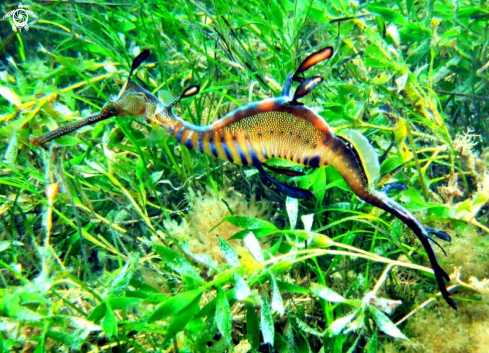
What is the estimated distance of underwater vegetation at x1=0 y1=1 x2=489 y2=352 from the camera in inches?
61.6

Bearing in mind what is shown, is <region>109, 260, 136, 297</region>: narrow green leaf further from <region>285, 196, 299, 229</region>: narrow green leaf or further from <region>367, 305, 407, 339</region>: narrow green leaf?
<region>367, 305, 407, 339</region>: narrow green leaf

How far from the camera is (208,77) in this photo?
113 inches

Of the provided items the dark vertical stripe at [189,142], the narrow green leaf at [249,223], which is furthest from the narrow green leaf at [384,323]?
the dark vertical stripe at [189,142]

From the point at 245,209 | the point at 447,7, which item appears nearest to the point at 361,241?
the point at 245,209

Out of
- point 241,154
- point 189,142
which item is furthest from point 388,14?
point 189,142

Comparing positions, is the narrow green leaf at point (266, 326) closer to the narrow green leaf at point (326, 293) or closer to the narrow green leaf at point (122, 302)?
the narrow green leaf at point (326, 293)

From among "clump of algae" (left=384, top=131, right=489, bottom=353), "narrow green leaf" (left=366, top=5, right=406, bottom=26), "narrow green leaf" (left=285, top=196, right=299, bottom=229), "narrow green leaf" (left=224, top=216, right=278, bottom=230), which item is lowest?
"clump of algae" (left=384, top=131, right=489, bottom=353)

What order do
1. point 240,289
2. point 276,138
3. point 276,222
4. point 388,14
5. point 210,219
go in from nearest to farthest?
point 240,289, point 276,138, point 210,219, point 388,14, point 276,222

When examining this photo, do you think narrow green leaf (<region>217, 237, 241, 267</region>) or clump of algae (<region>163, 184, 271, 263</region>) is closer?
narrow green leaf (<region>217, 237, 241, 267</region>)

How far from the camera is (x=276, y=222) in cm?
271

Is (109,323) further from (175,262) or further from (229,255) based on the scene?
(229,255)

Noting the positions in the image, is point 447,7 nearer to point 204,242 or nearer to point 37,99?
point 204,242

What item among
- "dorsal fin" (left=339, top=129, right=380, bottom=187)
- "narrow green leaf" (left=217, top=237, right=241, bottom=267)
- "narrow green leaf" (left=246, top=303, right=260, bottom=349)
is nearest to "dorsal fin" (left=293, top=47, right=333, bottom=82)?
"dorsal fin" (left=339, top=129, right=380, bottom=187)

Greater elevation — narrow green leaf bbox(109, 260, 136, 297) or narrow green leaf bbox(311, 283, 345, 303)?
narrow green leaf bbox(109, 260, 136, 297)
